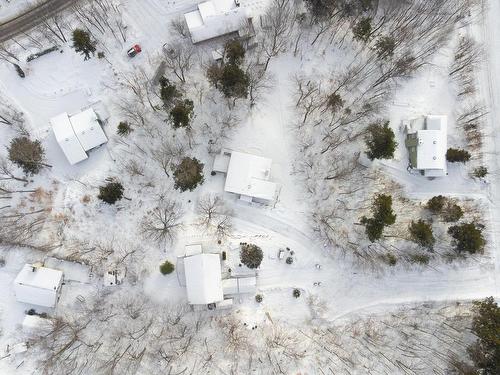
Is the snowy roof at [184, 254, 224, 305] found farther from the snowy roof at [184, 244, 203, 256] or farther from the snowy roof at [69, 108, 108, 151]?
the snowy roof at [69, 108, 108, 151]

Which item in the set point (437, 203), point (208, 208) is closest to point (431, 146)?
point (437, 203)

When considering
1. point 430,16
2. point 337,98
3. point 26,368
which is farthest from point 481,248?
point 26,368

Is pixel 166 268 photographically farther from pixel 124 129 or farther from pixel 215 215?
pixel 124 129

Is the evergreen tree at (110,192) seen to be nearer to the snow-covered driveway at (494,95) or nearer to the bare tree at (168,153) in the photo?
the bare tree at (168,153)

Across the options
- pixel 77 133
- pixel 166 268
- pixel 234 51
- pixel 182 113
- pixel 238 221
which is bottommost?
pixel 166 268

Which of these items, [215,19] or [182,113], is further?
[215,19]

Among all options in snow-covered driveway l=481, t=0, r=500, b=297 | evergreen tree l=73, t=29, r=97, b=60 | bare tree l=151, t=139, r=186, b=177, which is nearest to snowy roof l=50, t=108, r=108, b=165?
bare tree l=151, t=139, r=186, b=177
